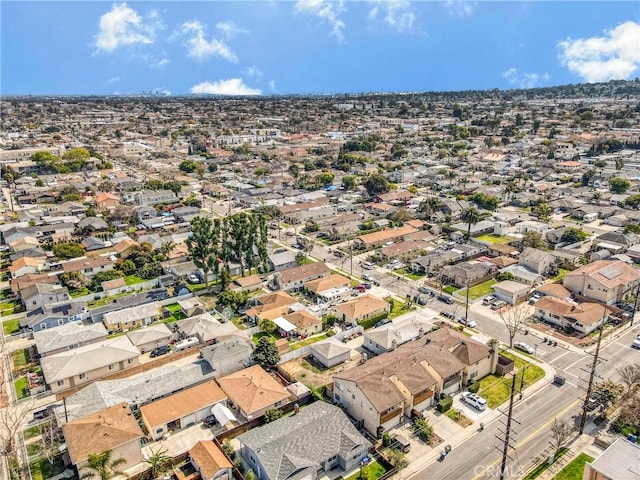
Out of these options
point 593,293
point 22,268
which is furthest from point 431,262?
point 22,268

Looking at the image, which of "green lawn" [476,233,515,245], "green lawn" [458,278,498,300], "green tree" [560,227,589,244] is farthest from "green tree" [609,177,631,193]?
"green lawn" [458,278,498,300]

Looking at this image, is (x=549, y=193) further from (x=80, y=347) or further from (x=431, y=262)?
(x=80, y=347)

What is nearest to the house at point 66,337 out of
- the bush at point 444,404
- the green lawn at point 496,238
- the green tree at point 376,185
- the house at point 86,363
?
the house at point 86,363

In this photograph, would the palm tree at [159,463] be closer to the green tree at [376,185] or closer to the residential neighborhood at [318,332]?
the residential neighborhood at [318,332]

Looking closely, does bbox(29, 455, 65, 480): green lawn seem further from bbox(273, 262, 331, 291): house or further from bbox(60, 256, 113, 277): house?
bbox(60, 256, 113, 277): house

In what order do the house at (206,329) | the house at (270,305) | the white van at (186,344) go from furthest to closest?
the house at (270,305)
the house at (206,329)
the white van at (186,344)
